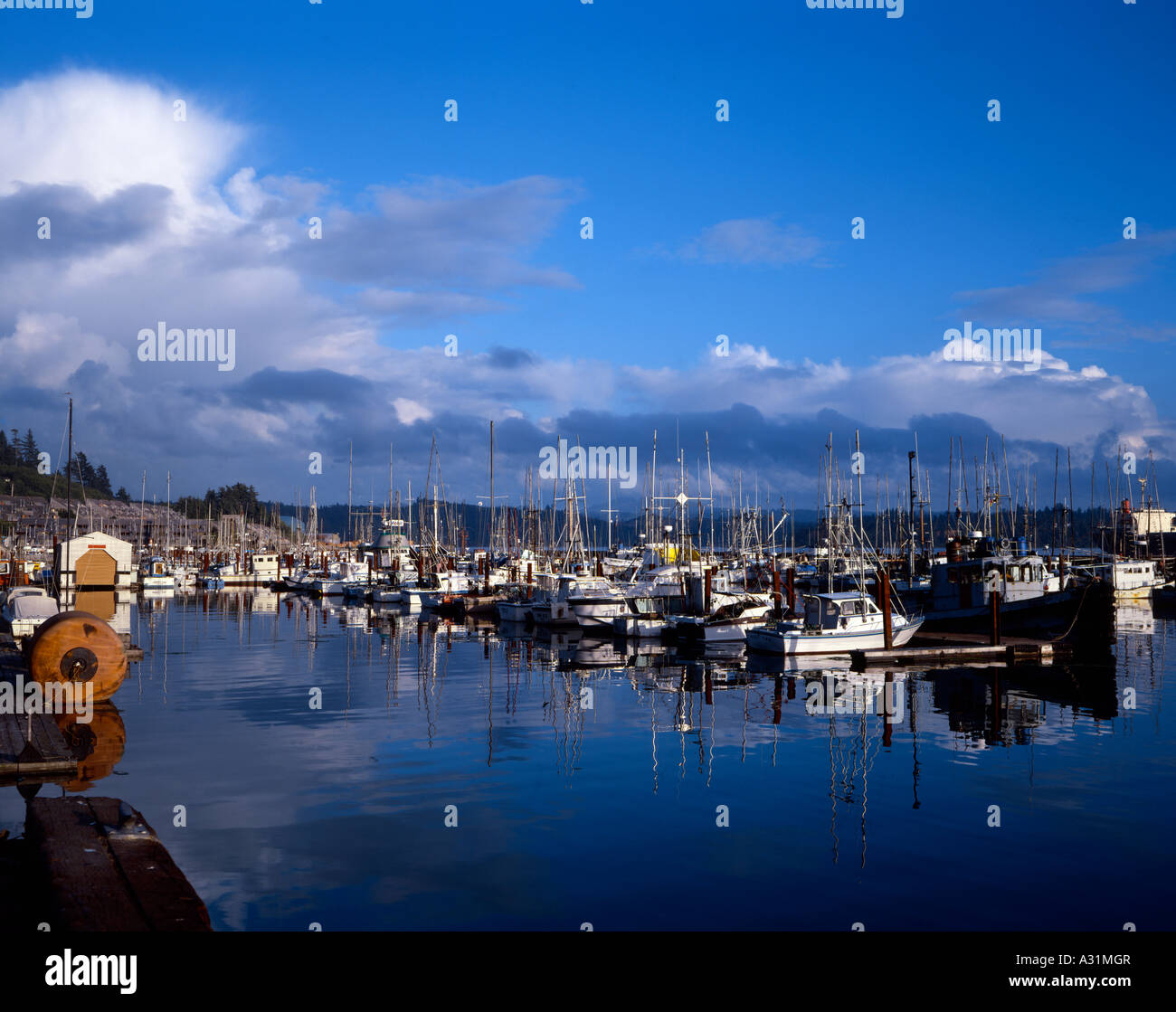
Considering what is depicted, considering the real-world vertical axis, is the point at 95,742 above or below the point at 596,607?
below

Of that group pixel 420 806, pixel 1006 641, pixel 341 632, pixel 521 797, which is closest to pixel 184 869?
pixel 420 806

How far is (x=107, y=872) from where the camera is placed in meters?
11.6

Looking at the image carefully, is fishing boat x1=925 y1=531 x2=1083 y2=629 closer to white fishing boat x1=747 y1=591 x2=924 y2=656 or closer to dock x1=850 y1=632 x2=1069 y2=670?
dock x1=850 y1=632 x2=1069 y2=670

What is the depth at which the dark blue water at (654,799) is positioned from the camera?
13531mm

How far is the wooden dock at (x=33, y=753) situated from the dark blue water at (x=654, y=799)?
37.1 inches

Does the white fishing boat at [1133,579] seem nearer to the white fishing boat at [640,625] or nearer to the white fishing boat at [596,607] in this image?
the white fishing boat at [640,625]

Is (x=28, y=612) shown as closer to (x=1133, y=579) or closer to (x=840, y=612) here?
(x=840, y=612)

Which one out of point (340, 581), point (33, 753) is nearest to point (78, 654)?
point (33, 753)

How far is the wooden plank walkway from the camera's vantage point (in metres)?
10.3

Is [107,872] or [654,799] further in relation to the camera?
[654,799]

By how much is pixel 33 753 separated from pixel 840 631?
31894 mm

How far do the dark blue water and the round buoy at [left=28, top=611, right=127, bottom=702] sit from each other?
58.9 inches

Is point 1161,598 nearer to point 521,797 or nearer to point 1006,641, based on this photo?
point 1006,641

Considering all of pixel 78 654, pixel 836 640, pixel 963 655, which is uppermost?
pixel 78 654
